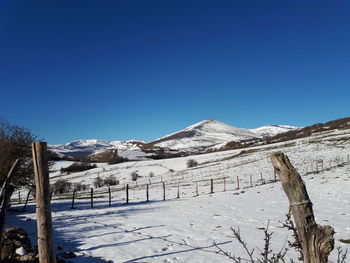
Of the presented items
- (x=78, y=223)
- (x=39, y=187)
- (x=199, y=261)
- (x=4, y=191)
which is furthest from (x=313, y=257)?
(x=78, y=223)

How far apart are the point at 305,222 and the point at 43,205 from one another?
4983 millimetres

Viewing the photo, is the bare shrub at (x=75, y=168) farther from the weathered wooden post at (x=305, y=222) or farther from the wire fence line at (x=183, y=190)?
the weathered wooden post at (x=305, y=222)

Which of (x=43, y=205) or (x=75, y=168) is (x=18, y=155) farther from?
(x=75, y=168)

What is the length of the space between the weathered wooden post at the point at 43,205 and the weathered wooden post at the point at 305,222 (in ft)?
15.1

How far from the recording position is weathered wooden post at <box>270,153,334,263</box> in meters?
2.66

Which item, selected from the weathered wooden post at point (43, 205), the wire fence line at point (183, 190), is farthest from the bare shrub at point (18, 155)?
the weathered wooden post at point (43, 205)

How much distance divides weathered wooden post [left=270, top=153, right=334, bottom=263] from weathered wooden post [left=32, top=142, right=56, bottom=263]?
4616 millimetres

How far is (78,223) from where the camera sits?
14.4 m

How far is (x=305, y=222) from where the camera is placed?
2766 mm

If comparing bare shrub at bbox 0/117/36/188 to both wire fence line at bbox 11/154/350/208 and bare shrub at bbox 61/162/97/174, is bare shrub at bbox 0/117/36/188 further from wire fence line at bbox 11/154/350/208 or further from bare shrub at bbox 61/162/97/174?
bare shrub at bbox 61/162/97/174

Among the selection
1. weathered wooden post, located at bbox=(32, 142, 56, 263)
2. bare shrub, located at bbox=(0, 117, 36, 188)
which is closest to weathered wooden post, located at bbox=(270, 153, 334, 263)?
weathered wooden post, located at bbox=(32, 142, 56, 263)

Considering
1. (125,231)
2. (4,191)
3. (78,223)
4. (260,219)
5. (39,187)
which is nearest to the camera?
(39,187)

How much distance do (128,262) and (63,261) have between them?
1868 mm

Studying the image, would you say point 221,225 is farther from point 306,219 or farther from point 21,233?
point 306,219
